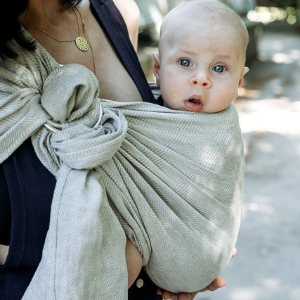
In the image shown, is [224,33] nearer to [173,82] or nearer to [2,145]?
[173,82]

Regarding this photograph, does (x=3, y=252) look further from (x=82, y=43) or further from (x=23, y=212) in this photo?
(x=82, y=43)

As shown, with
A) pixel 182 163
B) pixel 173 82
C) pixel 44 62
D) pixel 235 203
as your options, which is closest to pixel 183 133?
pixel 182 163

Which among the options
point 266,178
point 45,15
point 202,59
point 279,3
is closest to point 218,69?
point 202,59

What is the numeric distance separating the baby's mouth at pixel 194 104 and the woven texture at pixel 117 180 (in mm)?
33

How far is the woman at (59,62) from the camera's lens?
3.07ft

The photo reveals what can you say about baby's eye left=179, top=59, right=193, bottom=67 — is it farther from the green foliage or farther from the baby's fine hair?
the green foliage

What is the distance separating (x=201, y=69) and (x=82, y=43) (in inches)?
15.2

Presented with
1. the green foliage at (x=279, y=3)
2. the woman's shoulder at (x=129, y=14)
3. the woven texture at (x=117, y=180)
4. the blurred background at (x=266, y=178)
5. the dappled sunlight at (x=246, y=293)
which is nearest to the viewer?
the woven texture at (x=117, y=180)

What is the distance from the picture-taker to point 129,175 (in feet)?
3.32

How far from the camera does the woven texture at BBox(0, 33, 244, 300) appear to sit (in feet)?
2.78

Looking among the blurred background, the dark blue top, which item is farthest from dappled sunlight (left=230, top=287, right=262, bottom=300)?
the dark blue top

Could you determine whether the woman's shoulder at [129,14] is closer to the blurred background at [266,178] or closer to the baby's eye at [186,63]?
the baby's eye at [186,63]

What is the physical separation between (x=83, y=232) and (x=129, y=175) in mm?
221

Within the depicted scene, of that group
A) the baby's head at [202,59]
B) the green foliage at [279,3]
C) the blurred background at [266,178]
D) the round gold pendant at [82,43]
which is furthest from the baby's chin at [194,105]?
the green foliage at [279,3]
